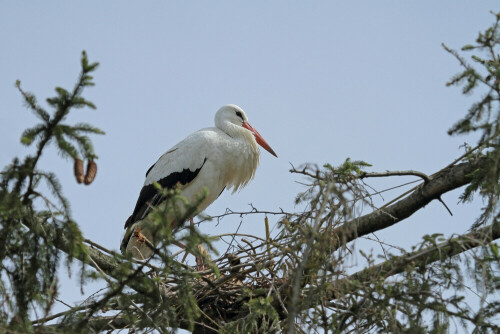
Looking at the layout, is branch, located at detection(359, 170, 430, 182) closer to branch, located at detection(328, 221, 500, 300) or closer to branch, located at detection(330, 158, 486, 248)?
branch, located at detection(330, 158, 486, 248)

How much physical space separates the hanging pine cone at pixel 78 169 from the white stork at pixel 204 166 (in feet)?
12.9

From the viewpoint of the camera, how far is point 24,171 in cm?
331

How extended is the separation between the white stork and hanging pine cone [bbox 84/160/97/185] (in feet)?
12.8

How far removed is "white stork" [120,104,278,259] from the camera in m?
7.69

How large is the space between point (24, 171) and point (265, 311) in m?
2.01

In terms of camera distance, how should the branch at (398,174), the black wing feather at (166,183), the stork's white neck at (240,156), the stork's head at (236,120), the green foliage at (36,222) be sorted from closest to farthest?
the green foliage at (36,222), the branch at (398,174), the black wing feather at (166,183), the stork's white neck at (240,156), the stork's head at (236,120)

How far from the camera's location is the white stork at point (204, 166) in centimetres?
769

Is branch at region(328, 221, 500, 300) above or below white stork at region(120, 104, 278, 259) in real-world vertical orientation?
below

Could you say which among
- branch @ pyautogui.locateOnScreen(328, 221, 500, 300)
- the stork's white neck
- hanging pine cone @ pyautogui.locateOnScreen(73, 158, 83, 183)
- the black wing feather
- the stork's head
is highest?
the stork's head

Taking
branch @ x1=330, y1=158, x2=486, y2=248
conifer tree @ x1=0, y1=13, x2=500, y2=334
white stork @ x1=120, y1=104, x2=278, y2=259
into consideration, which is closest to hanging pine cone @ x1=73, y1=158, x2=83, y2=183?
conifer tree @ x1=0, y1=13, x2=500, y2=334

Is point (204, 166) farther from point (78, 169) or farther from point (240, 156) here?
point (78, 169)

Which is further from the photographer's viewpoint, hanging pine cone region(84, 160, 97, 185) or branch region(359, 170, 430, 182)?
branch region(359, 170, 430, 182)

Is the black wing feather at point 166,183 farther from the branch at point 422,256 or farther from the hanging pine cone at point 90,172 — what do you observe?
the hanging pine cone at point 90,172

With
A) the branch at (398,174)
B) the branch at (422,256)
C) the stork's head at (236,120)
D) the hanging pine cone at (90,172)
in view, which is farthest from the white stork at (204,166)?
the hanging pine cone at (90,172)
